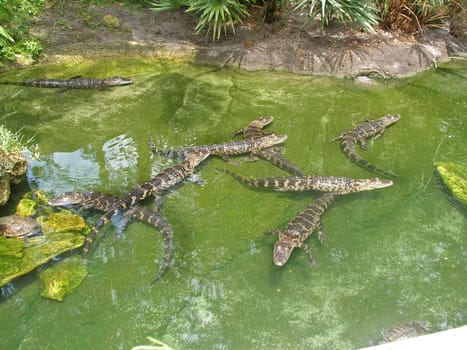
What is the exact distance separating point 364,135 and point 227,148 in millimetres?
2290

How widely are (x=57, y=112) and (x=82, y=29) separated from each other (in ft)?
9.62

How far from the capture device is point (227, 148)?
6.15 metres

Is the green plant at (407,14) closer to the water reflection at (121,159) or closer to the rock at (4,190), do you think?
the water reflection at (121,159)

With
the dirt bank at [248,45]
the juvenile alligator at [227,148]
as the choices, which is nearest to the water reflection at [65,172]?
the juvenile alligator at [227,148]

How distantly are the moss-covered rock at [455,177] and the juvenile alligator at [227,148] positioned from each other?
246cm

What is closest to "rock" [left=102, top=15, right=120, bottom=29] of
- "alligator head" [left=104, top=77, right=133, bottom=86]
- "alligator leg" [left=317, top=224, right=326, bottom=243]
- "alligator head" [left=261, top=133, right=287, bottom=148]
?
"alligator head" [left=104, top=77, right=133, bottom=86]

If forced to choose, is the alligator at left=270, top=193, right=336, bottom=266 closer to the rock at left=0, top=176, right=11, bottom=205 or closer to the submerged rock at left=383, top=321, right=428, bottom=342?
the submerged rock at left=383, top=321, right=428, bottom=342

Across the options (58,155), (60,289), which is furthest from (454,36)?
(60,289)

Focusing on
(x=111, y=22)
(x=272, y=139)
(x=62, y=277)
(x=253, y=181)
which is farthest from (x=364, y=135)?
(x=111, y=22)

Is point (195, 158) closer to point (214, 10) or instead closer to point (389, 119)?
point (389, 119)

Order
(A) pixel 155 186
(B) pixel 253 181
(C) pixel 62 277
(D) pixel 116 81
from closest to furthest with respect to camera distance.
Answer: (C) pixel 62 277
(A) pixel 155 186
(B) pixel 253 181
(D) pixel 116 81

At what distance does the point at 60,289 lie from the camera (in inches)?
160

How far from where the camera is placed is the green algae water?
3916 mm

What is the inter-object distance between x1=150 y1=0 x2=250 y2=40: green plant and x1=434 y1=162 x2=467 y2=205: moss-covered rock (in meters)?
4.94
